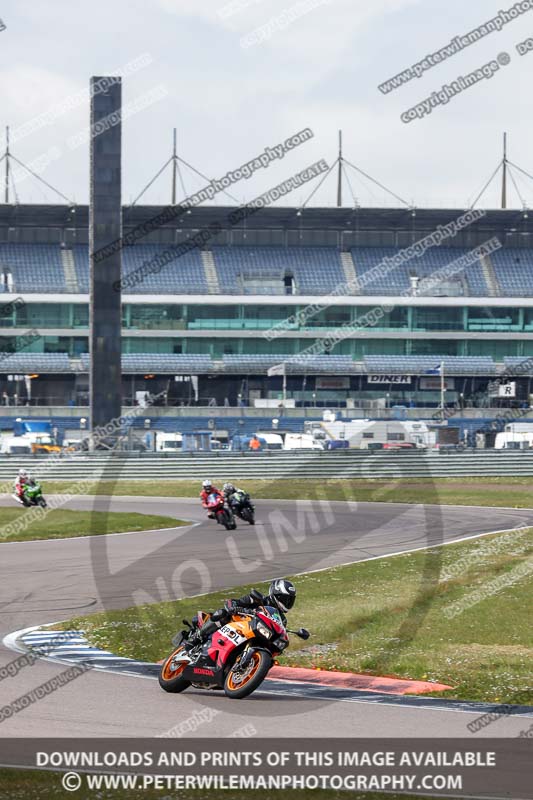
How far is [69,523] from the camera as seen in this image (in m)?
31.7

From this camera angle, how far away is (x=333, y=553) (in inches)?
992

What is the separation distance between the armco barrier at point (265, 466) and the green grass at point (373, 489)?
0.94 m

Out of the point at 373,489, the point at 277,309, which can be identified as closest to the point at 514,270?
the point at 277,309

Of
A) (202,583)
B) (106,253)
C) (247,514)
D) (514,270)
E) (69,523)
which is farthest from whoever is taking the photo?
(514,270)

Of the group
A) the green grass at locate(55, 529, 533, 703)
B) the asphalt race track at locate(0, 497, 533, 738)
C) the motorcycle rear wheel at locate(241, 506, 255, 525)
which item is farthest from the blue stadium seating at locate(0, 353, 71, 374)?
the green grass at locate(55, 529, 533, 703)

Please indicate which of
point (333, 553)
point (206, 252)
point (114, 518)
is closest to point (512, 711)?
point (333, 553)

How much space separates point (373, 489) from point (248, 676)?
115 feet

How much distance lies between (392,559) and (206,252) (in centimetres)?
6853

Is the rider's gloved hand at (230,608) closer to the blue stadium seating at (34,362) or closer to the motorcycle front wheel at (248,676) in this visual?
the motorcycle front wheel at (248,676)

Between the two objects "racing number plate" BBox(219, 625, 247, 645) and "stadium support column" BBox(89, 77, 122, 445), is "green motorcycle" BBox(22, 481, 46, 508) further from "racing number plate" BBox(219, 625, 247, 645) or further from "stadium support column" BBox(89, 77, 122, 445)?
"racing number plate" BBox(219, 625, 247, 645)

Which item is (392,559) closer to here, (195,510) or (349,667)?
(349,667)

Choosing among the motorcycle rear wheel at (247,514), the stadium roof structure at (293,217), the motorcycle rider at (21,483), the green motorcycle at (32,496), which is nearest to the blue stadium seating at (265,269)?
the stadium roof structure at (293,217)

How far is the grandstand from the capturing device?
83.8m

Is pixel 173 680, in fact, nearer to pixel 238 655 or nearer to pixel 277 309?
pixel 238 655
